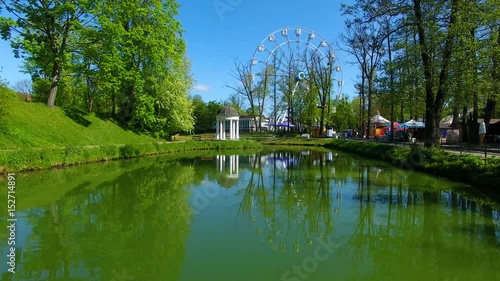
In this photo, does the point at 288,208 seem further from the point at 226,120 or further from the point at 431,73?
the point at 226,120

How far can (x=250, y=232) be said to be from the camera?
7.34 metres

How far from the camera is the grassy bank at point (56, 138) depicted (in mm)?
15297

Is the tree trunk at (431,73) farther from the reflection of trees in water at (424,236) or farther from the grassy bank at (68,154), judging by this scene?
the grassy bank at (68,154)

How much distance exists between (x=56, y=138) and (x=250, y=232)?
16.6 m

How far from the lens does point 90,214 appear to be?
337 inches

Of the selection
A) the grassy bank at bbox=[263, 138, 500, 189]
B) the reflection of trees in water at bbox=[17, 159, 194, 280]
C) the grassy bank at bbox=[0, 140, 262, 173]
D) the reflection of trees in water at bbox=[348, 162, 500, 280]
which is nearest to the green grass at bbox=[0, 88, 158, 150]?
the grassy bank at bbox=[0, 140, 262, 173]

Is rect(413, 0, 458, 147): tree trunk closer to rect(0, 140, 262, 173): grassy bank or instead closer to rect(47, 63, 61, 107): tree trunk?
rect(0, 140, 262, 173): grassy bank

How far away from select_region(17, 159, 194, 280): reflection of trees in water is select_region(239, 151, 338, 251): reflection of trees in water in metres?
1.76

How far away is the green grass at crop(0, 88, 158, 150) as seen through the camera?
16.4m

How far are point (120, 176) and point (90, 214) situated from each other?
6.81 metres

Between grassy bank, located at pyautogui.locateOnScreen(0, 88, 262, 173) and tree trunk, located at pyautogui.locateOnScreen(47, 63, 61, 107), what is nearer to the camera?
grassy bank, located at pyautogui.locateOnScreen(0, 88, 262, 173)

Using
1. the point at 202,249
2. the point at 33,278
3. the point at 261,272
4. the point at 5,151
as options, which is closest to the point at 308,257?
the point at 261,272

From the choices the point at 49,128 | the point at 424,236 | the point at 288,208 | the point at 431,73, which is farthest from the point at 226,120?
the point at 424,236

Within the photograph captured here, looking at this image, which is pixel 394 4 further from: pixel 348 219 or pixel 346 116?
pixel 346 116
